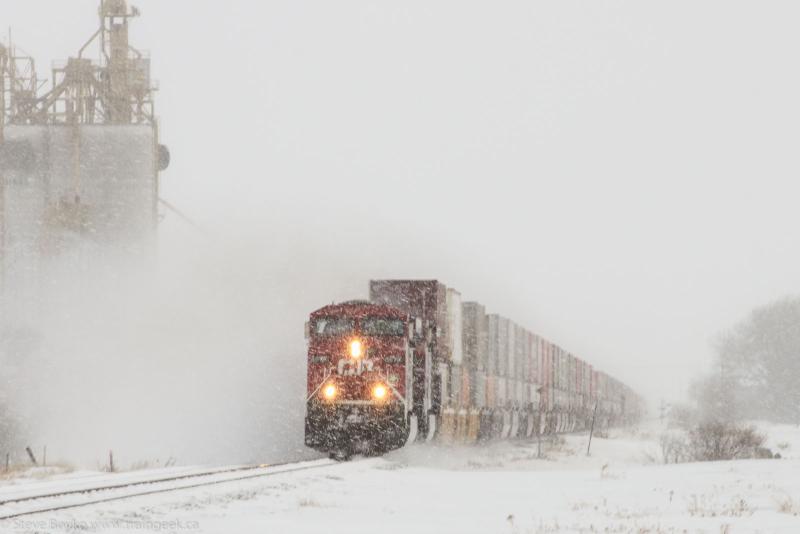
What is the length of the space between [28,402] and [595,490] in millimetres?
42063

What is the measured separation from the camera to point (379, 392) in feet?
72.1

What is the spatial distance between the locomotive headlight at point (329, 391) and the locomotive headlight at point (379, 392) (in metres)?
0.91

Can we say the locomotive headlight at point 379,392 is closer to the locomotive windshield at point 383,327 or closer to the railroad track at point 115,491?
the locomotive windshield at point 383,327

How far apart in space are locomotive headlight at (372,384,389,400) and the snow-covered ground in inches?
64.8

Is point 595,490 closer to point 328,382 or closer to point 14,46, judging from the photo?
point 328,382

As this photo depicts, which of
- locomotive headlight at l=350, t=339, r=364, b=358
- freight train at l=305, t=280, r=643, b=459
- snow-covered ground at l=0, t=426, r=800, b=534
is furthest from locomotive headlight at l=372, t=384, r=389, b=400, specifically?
snow-covered ground at l=0, t=426, r=800, b=534

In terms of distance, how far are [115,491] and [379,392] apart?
8242 mm

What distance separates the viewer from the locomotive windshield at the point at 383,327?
22.2 m

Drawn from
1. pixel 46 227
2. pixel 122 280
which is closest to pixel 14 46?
pixel 46 227

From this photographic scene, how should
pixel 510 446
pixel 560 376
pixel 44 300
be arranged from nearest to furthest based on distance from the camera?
pixel 510 446, pixel 560 376, pixel 44 300

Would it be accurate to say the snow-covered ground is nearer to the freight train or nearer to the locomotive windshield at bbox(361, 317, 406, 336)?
the freight train

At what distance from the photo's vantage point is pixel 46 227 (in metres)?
51.5

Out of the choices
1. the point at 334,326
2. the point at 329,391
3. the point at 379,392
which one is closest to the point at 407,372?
the point at 379,392

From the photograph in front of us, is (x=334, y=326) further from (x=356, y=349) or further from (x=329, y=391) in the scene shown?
(x=329, y=391)
